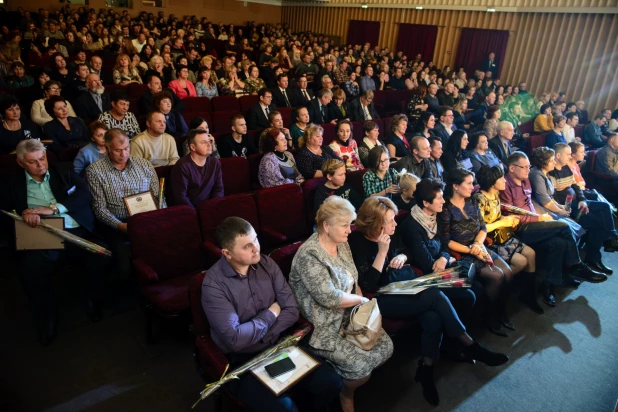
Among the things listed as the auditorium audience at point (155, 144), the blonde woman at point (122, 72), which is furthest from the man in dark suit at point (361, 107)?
the blonde woman at point (122, 72)

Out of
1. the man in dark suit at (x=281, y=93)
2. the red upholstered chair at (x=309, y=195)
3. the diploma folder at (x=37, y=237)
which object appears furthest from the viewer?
the man in dark suit at (x=281, y=93)

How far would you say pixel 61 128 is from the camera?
13.0ft

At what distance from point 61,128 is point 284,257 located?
2956 millimetres

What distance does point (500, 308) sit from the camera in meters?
3.01

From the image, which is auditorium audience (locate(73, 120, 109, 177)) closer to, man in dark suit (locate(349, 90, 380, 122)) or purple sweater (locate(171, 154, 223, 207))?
purple sweater (locate(171, 154, 223, 207))

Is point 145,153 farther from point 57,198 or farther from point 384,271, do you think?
point 384,271

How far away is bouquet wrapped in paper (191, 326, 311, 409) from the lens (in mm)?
1673

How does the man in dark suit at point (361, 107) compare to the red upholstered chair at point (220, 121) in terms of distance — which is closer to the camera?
the red upholstered chair at point (220, 121)

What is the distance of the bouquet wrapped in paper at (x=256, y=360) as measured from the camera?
1673mm

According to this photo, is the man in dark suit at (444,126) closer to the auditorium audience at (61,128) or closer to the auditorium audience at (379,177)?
the auditorium audience at (379,177)

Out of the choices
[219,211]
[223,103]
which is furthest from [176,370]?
[223,103]

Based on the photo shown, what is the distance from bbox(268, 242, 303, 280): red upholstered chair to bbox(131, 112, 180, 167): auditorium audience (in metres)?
1.86

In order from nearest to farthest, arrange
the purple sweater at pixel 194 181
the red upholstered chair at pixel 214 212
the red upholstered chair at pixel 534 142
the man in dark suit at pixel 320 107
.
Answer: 1. the red upholstered chair at pixel 214 212
2. the purple sweater at pixel 194 181
3. the red upholstered chair at pixel 534 142
4. the man in dark suit at pixel 320 107

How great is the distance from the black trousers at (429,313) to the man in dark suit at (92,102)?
4031mm
